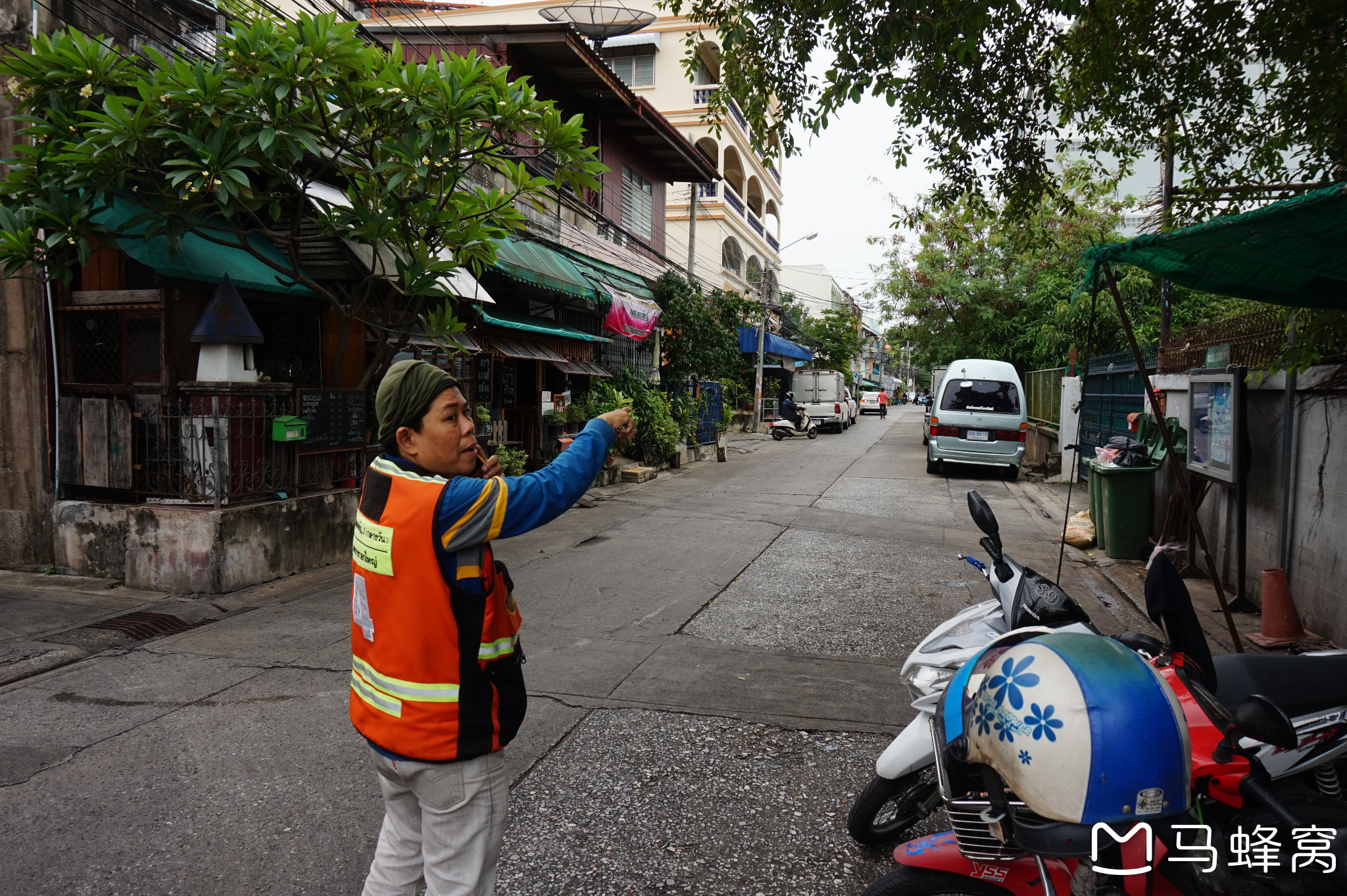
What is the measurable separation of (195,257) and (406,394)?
6031 mm

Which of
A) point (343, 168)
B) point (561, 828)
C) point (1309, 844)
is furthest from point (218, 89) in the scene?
point (1309, 844)

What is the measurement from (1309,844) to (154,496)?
755 cm

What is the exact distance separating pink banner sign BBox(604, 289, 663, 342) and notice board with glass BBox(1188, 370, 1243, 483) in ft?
27.9

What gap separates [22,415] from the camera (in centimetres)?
711

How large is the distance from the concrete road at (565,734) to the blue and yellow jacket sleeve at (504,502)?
4.98 ft

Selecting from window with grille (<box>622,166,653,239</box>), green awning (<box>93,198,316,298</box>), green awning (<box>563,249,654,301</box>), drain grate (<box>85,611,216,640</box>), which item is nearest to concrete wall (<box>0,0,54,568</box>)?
green awning (<box>93,198,316,298</box>)

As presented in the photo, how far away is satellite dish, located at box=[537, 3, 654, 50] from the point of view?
51.0 feet

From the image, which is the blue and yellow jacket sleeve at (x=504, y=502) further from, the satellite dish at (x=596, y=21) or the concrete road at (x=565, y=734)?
the satellite dish at (x=596, y=21)

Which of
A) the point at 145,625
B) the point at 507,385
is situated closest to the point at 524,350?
the point at 507,385

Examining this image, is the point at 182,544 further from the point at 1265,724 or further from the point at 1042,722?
the point at 1265,724

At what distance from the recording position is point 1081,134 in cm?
779

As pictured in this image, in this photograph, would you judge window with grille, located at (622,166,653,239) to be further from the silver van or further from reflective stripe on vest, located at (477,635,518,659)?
reflective stripe on vest, located at (477,635,518,659)

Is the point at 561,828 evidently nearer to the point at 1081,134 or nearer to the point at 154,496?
the point at 154,496

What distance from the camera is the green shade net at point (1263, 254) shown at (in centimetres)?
334
